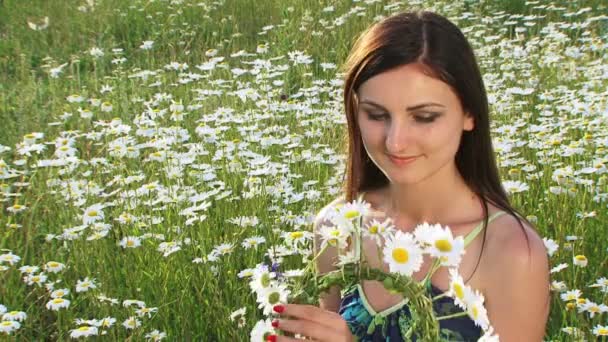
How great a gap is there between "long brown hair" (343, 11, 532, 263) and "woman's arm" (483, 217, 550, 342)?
5 centimetres

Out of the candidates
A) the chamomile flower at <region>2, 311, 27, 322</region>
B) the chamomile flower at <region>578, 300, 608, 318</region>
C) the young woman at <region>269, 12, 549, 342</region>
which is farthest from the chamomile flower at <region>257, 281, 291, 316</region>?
the chamomile flower at <region>2, 311, 27, 322</region>

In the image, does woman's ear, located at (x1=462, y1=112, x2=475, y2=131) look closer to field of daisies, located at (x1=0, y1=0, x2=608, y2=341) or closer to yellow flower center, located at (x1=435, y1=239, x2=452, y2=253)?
field of daisies, located at (x1=0, y1=0, x2=608, y2=341)

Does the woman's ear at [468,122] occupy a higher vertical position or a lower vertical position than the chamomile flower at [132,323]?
higher

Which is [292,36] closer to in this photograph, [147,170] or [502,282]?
[147,170]

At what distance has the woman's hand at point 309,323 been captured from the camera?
1190 mm

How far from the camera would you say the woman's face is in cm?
167

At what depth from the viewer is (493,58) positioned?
4746mm

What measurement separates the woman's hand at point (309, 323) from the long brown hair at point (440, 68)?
2.02 feet

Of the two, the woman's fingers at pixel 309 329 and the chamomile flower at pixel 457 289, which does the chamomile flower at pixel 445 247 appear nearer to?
the chamomile flower at pixel 457 289

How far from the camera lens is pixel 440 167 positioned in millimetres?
1782

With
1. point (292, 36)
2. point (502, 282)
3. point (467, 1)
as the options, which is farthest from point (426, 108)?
point (467, 1)

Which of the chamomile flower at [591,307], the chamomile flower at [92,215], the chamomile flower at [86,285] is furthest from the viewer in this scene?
the chamomile flower at [92,215]

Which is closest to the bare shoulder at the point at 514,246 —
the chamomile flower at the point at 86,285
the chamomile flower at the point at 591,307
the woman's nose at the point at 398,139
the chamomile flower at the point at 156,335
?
the woman's nose at the point at 398,139

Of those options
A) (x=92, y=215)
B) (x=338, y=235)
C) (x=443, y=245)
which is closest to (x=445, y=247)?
(x=443, y=245)
